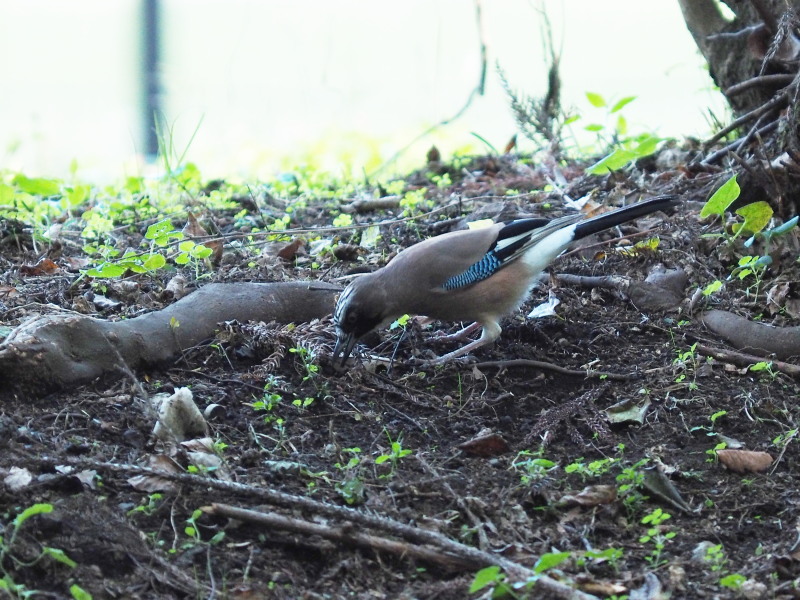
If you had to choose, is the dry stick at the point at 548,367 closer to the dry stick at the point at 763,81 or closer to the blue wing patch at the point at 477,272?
the blue wing patch at the point at 477,272

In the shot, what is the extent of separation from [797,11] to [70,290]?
451cm

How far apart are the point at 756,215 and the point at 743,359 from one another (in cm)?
100

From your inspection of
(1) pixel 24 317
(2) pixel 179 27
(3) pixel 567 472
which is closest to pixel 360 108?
(2) pixel 179 27

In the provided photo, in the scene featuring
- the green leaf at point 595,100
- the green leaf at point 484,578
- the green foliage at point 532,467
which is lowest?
the green foliage at point 532,467

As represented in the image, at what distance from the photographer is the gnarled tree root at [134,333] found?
12.1 feet

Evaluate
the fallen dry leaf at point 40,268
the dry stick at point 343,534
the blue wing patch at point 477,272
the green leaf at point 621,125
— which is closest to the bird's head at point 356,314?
the blue wing patch at point 477,272

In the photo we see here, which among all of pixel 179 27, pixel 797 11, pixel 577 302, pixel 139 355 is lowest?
pixel 577 302

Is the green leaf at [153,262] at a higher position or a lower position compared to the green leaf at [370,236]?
higher

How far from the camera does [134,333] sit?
4.07 meters

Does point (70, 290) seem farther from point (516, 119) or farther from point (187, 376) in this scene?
point (516, 119)

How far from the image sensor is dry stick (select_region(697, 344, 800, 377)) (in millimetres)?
4152

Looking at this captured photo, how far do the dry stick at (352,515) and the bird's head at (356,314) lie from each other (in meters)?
1.36

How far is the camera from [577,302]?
5.01m

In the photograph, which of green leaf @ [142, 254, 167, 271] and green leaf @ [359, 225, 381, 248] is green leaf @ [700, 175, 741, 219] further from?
green leaf @ [142, 254, 167, 271]
